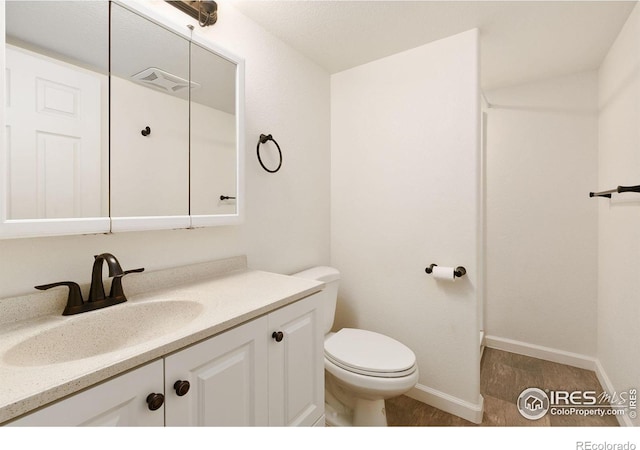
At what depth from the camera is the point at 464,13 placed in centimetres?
152

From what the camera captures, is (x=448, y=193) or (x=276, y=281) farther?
(x=448, y=193)

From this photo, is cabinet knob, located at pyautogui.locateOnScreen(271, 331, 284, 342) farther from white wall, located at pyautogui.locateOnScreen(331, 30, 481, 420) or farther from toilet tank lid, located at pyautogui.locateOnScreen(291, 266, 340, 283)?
white wall, located at pyautogui.locateOnScreen(331, 30, 481, 420)

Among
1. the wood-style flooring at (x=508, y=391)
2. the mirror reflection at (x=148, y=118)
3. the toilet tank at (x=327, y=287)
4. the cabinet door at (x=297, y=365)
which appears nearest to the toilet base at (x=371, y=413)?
the wood-style flooring at (x=508, y=391)

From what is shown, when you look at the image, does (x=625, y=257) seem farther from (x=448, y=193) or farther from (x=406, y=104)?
(x=406, y=104)

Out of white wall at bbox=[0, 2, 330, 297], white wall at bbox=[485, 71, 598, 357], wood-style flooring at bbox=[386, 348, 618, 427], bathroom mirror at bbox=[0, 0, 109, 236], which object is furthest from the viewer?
white wall at bbox=[485, 71, 598, 357]

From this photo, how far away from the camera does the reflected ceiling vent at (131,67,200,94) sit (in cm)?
114

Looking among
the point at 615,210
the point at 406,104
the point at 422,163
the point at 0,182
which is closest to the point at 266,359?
the point at 0,182

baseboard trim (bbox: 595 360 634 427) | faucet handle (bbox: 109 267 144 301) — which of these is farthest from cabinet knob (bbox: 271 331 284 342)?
baseboard trim (bbox: 595 360 634 427)

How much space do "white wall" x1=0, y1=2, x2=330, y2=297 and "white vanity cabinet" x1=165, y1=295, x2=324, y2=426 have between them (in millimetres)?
543

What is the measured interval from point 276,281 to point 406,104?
4.59 feet

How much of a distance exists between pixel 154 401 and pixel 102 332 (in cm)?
38

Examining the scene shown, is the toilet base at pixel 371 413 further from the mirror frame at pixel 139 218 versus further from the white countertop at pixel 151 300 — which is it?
the mirror frame at pixel 139 218

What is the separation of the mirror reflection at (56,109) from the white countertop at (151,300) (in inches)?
12.3

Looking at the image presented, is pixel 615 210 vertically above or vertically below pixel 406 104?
below
